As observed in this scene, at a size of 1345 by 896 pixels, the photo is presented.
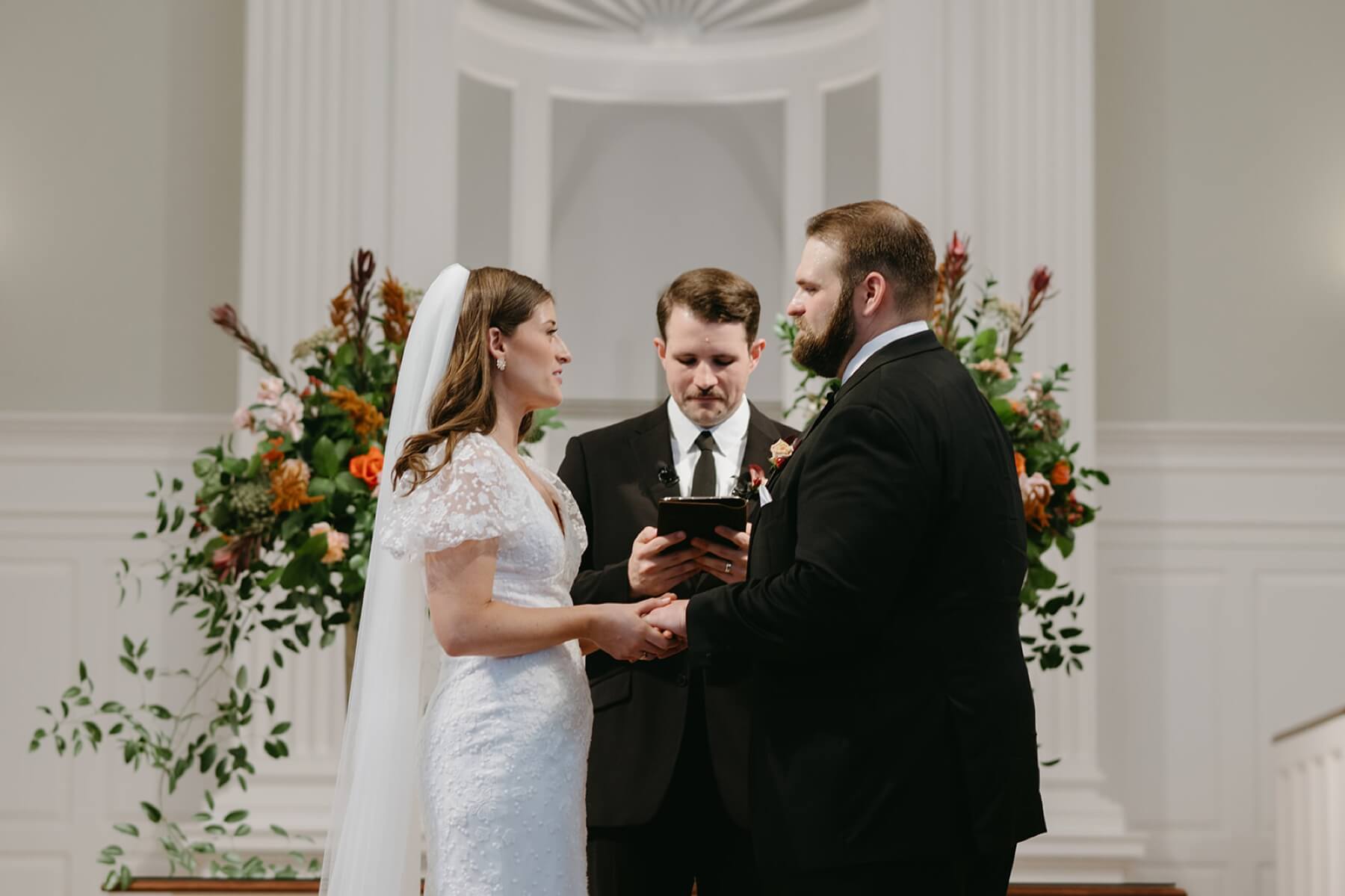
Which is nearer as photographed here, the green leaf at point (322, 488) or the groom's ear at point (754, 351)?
the groom's ear at point (754, 351)

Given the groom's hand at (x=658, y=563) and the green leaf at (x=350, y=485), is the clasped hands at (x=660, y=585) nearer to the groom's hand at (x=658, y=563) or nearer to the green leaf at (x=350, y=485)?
the groom's hand at (x=658, y=563)

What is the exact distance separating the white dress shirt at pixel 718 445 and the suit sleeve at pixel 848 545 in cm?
81

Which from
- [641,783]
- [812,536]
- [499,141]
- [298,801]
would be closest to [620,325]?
[499,141]

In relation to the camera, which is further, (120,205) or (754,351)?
(120,205)

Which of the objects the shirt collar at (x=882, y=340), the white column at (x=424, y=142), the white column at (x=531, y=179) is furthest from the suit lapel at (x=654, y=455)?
the white column at (x=531, y=179)

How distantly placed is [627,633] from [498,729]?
31 centimetres

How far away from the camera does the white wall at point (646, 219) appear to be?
6.21 metres

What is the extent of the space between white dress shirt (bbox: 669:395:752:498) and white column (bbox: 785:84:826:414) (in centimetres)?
275

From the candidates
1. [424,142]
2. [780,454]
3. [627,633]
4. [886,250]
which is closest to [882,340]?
[886,250]

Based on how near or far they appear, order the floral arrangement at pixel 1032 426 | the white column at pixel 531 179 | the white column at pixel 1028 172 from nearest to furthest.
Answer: the floral arrangement at pixel 1032 426 → the white column at pixel 1028 172 → the white column at pixel 531 179

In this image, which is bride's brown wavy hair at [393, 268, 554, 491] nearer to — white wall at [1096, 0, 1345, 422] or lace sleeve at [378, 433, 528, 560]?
lace sleeve at [378, 433, 528, 560]

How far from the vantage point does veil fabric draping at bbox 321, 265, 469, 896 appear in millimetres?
2770

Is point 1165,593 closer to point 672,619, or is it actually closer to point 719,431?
point 719,431

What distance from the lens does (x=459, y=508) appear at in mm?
2619
